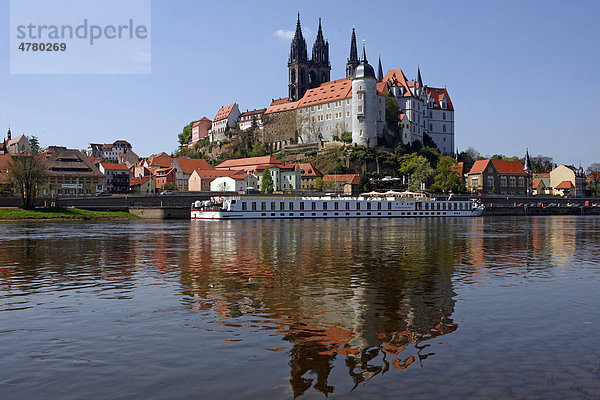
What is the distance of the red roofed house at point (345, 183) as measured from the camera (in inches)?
5310

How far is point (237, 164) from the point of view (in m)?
162

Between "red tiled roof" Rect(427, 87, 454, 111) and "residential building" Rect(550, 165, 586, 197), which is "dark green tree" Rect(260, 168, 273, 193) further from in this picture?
"residential building" Rect(550, 165, 586, 197)

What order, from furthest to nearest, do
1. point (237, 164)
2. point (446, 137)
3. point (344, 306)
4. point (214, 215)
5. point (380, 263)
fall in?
1. point (446, 137)
2. point (237, 164)
3. point (214, 215)
4. point (380, 263)
5. point (344, 306)

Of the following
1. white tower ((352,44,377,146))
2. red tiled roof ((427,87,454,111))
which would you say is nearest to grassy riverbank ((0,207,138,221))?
white tower ((352,44,377,146))

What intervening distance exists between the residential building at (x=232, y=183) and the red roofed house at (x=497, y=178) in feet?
196

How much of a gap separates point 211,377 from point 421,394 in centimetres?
339

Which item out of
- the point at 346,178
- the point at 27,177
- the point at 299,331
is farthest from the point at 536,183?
the point at 299,331

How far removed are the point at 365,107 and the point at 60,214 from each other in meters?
96.6

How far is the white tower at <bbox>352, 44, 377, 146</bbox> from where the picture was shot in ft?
505

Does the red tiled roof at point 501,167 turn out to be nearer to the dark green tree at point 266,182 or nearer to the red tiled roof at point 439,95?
the red tiled roof at point 439,95

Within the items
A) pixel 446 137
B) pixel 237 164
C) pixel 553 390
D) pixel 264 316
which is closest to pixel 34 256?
pixel 264 316

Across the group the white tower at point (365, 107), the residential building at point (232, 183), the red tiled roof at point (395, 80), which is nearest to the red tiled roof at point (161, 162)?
the residential building at point (232, 183)

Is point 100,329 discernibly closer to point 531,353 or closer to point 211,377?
point 211,377

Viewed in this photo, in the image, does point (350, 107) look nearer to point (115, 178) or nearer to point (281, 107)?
point (281, 107)
